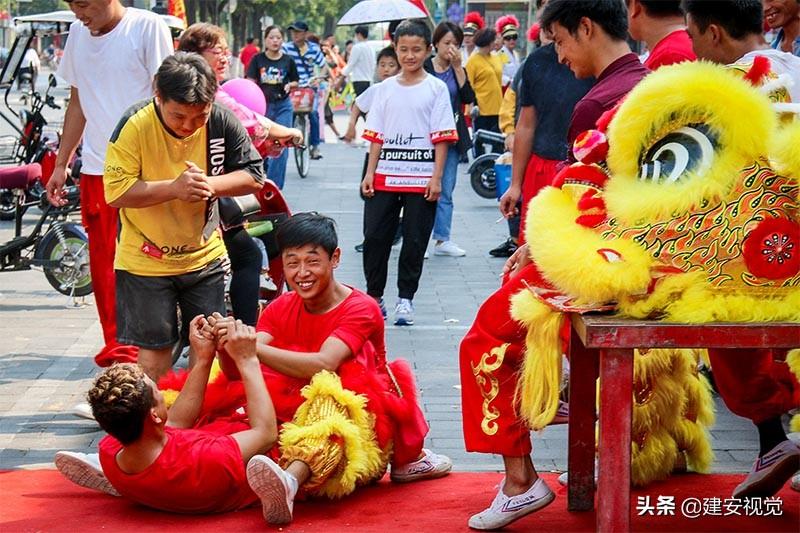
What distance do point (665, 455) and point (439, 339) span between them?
3102 millimetres

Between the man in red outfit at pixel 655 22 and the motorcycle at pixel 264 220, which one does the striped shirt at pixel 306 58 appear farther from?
the man in red outfit at pixel 655 22

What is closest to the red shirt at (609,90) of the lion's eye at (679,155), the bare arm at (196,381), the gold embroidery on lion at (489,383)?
the lion's eye at (679,155)

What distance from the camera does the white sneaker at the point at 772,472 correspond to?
4.21 m

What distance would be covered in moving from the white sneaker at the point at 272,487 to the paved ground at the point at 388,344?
1065 millimetres

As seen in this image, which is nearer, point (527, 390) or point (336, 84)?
point (527, 390)

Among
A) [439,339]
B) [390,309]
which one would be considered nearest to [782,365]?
[439,339]

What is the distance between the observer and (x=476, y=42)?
15.3m

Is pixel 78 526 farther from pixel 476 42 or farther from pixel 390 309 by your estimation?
pixel 476 42

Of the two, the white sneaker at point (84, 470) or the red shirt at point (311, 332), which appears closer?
the white sneaker at point (84, 470)

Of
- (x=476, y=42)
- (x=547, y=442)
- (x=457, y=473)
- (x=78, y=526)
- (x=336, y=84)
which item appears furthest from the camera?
(x=336, y=84)

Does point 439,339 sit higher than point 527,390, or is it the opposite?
point 527,390

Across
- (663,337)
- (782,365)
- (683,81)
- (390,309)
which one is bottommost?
(390,309)

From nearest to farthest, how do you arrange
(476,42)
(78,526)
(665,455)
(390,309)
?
(78,526) < (665,455) < (390,309) < (476,42)

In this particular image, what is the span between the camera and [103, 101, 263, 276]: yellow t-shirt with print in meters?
5.15
